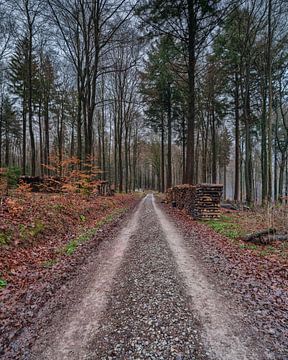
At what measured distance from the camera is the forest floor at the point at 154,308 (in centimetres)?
270

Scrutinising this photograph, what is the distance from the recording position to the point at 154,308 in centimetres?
347

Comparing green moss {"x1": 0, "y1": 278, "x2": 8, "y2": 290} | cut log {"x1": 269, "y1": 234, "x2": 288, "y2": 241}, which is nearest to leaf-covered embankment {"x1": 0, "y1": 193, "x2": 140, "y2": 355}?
green moss {"x1": 0, "y1": 278, "x2": 8, "y2": 290}

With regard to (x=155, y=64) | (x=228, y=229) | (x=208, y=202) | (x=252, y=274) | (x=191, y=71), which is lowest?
(x=252, y=274)

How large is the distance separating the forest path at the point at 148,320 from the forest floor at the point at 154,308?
12mm

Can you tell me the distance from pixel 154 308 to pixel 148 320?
291 millimetres

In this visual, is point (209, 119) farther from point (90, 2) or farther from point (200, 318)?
point (200, 318)

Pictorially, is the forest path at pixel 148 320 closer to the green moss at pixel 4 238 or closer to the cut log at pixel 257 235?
the green moss at pixel 4 238

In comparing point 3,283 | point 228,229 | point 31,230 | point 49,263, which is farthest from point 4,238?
point 228,229

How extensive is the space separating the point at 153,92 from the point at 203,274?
19161 mm

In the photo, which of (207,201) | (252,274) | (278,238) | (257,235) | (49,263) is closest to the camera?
(252,274)

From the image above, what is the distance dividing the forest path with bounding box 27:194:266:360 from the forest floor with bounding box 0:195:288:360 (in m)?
0.01

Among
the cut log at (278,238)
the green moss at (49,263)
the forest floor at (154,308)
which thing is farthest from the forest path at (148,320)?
the cut log at (278,238)

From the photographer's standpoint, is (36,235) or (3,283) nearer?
(3,283)

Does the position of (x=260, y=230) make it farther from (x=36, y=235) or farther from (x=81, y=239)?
(x=36, y=235)
